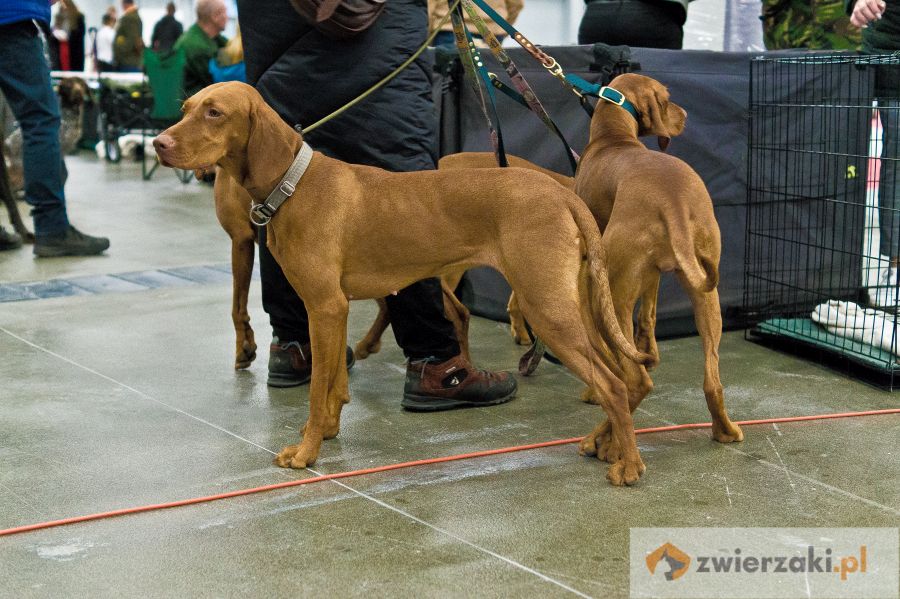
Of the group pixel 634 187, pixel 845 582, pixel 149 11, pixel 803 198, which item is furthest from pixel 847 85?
pixel 149 11

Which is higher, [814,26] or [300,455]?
[814,26]

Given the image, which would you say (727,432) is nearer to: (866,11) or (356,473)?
(356,473)

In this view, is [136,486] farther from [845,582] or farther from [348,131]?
[845,582]

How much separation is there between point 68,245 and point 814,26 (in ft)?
14.9

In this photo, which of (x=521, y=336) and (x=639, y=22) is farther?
(x=639, y=22)

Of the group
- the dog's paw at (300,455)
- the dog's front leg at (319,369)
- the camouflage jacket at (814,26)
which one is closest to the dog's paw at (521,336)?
the dog's front leg at (319,369)

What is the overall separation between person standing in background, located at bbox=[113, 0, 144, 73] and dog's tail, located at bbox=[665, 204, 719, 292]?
47.3 feet

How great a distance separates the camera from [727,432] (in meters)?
3.20

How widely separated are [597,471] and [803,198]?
6.93 ft

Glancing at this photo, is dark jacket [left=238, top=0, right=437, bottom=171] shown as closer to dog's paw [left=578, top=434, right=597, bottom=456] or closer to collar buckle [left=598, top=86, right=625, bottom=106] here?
collar buckle [left=598, top=86, right=625, bottom=106]

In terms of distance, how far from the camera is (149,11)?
72.5 ft

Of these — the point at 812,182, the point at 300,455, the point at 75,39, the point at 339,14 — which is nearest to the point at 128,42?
the point at 75,39

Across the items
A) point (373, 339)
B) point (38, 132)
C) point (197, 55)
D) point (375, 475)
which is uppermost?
point (197, 55)

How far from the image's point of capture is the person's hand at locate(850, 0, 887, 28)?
4.22 m
